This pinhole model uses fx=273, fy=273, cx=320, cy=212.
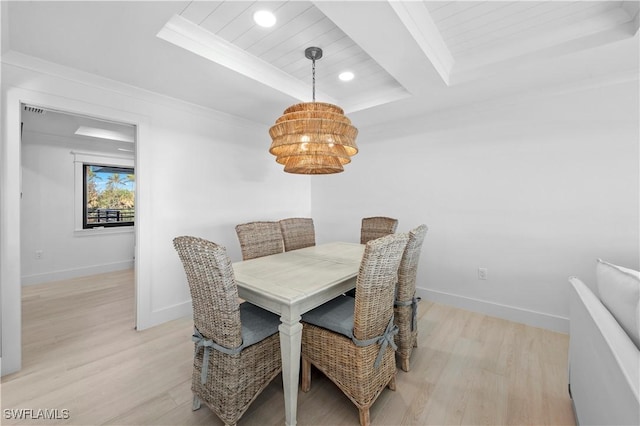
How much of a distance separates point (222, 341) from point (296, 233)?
175cm

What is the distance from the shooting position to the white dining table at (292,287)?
1.47 metres

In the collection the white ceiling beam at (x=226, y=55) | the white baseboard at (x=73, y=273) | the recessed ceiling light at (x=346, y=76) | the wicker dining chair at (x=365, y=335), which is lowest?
the white baseboard at (x=73, y=273)

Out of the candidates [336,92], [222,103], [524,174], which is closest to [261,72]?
[222,103]

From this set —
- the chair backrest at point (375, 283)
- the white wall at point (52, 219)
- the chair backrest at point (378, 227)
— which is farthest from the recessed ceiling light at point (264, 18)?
the white wall at point (52, 219)

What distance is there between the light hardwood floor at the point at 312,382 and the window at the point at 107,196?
2.31m

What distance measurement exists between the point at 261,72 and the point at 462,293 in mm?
3150

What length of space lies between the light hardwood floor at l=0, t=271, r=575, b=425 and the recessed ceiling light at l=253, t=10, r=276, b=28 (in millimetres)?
2491

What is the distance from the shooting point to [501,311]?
2.88 meters

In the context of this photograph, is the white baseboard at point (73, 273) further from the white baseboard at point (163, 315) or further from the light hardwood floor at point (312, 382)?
the white baseboard at point (163, 315)

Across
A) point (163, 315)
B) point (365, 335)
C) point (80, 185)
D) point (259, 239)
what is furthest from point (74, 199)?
point (365, 335)

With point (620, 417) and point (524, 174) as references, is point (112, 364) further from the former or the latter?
point (524, 174)

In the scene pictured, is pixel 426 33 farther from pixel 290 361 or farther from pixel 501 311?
pixel 501 311

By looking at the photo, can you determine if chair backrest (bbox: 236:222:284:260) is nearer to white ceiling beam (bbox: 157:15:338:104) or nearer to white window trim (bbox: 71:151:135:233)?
white ceiling beam (bbox: 157:15:338:104)

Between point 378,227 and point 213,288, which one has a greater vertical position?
point 378,227
